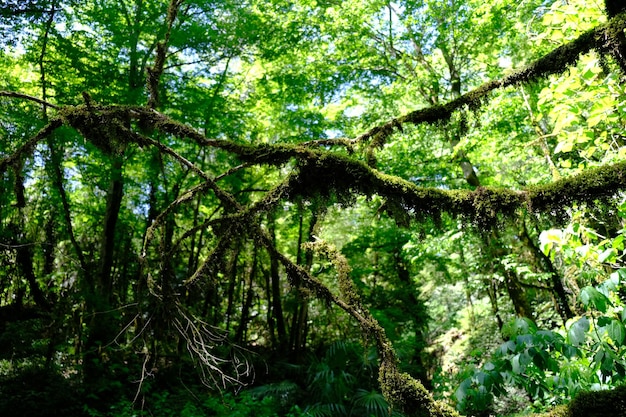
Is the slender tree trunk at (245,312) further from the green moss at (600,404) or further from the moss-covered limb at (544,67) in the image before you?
the green moss at (600,404)

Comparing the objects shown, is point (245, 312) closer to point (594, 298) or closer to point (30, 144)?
point (30, 144)

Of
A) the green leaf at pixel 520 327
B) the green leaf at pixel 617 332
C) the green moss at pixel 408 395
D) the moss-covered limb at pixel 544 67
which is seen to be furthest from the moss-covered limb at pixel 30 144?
the green leaf at pixel 617 332

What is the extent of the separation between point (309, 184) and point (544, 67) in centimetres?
162

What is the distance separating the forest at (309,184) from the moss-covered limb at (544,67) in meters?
0.01

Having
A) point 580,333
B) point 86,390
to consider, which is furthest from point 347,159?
point 86,390

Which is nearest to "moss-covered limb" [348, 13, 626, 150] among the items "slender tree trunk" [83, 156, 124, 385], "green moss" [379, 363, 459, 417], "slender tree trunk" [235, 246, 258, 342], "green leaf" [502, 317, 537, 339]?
"green leaf" [502, 317, 537, 339]

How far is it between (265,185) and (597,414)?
994 cm

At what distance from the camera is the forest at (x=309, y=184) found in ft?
7.73

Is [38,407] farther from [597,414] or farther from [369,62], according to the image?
[369,62]

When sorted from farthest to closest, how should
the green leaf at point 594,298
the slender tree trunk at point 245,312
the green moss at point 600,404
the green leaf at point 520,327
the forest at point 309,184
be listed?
the slender tree trunk at point 245,312
the green leaf at point 520,327
the forest at point 309,184
the green leaf at point 594,298
the green moss at point 600,404

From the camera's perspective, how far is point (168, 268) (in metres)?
2.54

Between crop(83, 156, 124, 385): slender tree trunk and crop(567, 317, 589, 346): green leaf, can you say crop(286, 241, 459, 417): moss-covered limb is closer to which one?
crop(567, 317, 589, 346): green leaf

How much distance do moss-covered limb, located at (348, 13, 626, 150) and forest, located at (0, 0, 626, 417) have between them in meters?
0.01

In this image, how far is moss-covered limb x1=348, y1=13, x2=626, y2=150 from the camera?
2162mm
